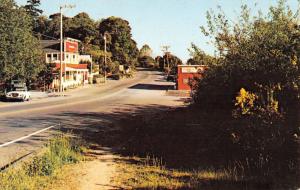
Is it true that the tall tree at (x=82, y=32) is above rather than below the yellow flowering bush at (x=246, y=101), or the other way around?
above

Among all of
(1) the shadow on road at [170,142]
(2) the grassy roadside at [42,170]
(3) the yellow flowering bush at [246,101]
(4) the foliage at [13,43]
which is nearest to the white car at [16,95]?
(4) the foliage at [13,43]

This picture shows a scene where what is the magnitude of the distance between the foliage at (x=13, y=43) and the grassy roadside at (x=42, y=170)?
1205 inches

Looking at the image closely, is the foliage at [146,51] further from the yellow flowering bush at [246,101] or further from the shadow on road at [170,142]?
the yellow flowering bush at [246,101]

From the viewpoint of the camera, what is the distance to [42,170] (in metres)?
10.7

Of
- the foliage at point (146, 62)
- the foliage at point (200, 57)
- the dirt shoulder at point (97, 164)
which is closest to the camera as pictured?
the dirt shoulder at point (97, 164)

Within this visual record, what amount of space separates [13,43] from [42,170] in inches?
1356

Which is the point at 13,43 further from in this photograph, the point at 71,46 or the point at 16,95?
the point at 71,46

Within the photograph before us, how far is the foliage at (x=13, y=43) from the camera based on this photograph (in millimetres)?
41906

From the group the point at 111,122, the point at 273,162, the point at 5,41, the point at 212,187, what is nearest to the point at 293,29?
the point at 273,162

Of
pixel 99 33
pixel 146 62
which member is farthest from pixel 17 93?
pixel 146 62

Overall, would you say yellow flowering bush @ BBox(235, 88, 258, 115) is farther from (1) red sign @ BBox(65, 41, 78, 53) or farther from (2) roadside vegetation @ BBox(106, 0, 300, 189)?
(1) red sign @ BBox(65, 41, 78, 53)

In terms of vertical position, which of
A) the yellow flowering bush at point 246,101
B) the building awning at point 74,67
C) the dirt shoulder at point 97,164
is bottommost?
the dirt shoulder at point 97,164

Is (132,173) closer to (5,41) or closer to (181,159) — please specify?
(181,159)

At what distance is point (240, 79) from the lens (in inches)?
523
